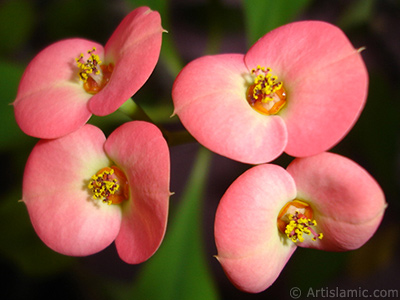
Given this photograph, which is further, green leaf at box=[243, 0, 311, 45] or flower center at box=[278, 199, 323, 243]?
green leaf at box=[243, 0, 311, 45]

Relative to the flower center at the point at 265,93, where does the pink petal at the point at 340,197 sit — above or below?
below

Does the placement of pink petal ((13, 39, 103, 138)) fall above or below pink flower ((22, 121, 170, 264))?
above

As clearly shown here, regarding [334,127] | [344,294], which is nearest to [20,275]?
[344,294]

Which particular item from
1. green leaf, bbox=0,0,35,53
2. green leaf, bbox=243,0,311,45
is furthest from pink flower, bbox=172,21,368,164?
green leaf, bbox=0,0,35,53

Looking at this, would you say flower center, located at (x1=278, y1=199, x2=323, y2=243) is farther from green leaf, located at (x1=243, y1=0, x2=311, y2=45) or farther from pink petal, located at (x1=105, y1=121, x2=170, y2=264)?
green leaf, located at (x1=243, y1=0, x2=311, y2=45)

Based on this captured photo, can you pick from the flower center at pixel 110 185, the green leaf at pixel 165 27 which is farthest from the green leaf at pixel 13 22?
the flower center at pixel 110 185

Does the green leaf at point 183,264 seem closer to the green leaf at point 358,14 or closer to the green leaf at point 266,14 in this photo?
the green leaf at point 266,14

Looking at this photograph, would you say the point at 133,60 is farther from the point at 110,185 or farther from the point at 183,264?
the point at 183,264
